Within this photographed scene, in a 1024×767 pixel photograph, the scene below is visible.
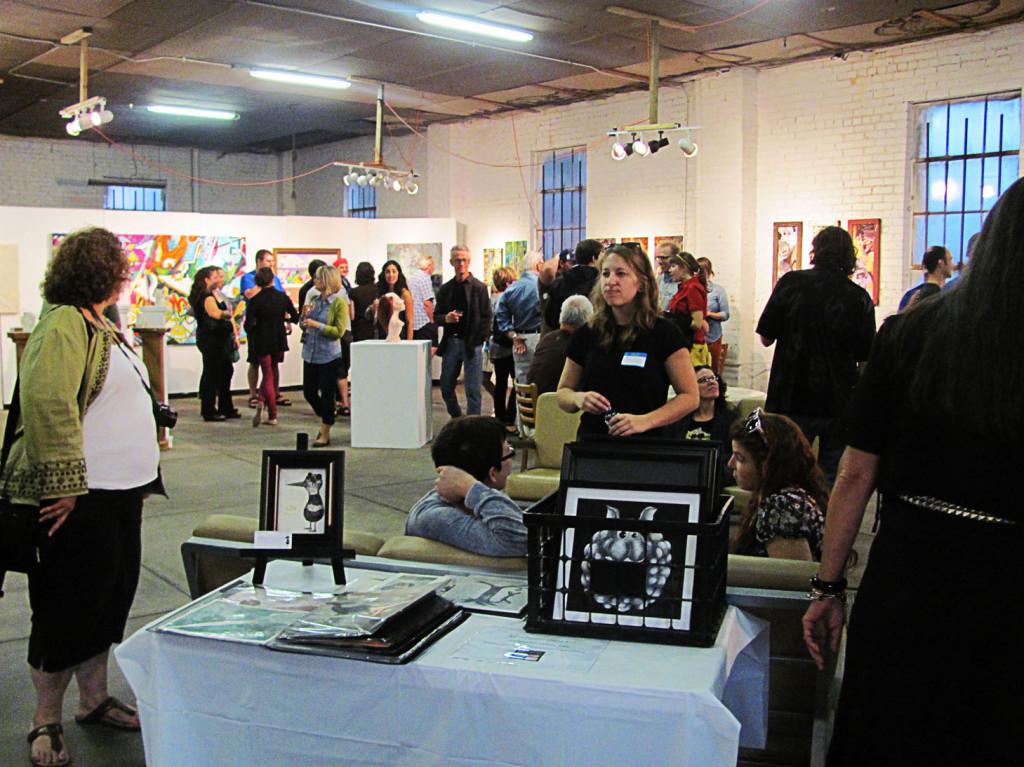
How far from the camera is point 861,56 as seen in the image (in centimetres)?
1009

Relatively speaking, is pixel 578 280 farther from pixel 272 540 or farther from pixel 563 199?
pixel 563 199

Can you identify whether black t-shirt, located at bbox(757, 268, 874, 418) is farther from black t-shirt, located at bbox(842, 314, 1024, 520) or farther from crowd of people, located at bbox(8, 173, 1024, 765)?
black t-shirt, located at bbox(842, 314, 1024, 520)

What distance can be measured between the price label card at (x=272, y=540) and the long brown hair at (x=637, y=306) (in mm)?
A: 1586

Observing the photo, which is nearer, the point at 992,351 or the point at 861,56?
the point at 992,351

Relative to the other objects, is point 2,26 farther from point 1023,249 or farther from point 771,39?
point 1023,249

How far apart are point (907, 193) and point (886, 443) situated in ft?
29.1

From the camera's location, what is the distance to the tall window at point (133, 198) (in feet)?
61.9

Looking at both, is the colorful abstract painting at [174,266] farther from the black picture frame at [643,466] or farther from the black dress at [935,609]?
the black dress at [935,609]

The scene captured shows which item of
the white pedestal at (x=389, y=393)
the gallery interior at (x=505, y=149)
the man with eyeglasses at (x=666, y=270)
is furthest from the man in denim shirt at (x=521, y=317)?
the man with eyeglasses at (x=666, y=270)

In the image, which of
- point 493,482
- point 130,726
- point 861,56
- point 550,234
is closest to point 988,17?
point 861,56

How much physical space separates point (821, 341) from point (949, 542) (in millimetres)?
2954

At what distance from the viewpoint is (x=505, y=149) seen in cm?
1424

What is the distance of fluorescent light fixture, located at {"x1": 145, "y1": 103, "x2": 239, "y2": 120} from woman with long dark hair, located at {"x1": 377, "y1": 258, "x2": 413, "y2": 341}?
5.56m

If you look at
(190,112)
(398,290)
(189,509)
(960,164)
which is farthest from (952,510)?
(190,112)
